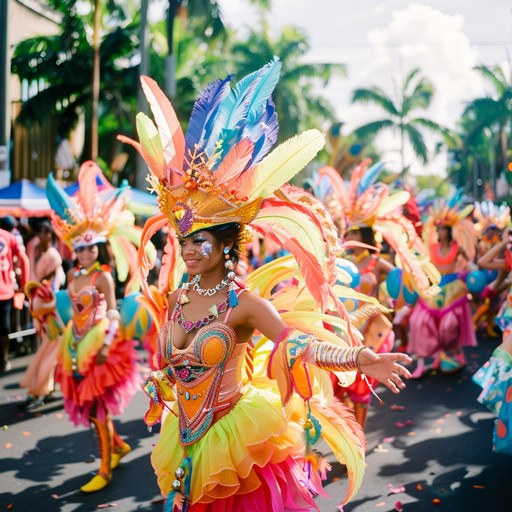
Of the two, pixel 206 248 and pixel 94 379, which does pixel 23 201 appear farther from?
pixel 206 248

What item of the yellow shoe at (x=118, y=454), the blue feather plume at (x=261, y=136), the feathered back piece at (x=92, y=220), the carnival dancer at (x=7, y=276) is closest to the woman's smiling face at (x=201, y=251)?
the blue feather plume at (x=261, y=136)

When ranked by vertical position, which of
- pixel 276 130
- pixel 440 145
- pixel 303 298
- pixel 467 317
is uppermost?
pixel 440 145

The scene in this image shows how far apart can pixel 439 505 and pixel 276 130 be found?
3034 mm

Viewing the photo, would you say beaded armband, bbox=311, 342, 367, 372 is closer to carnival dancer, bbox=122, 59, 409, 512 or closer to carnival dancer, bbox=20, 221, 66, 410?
carnival dancer, bbox=122, 59, 409, 512

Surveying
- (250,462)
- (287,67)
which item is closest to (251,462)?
(250,462)

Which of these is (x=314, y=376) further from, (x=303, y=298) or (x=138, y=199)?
(x=138, y=199)

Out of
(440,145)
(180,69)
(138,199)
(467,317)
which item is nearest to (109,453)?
(467,317)

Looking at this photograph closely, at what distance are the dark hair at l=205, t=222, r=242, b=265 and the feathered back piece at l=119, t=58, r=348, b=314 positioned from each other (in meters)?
0.04

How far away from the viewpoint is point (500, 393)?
16.3 ft

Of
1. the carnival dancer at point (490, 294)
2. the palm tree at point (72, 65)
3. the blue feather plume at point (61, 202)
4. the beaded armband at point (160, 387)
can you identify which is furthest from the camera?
the palm tree at point (72, 65)

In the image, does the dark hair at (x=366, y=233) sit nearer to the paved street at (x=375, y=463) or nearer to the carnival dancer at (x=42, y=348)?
Result: the paved street at (x=375, y=463)

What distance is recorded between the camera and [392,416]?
704 centimetres

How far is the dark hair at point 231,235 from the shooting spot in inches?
120

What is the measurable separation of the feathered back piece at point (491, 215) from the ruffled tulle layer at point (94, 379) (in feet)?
25.3
